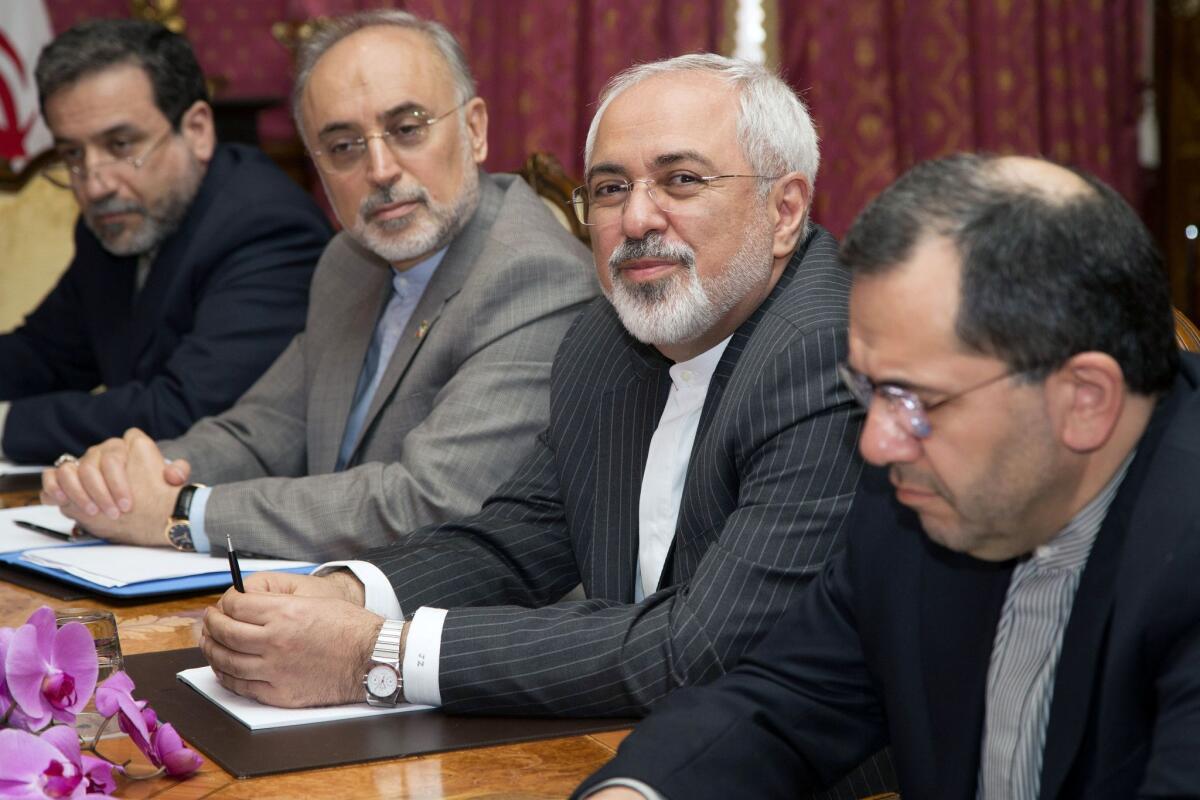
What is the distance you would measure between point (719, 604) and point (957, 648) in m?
0.32

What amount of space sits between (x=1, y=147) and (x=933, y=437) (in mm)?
4751

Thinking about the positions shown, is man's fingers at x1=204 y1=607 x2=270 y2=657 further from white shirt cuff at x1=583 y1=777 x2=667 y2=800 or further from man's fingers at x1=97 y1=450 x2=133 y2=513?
man's fingers at x1=97 y1=450 x2=133 y2=513

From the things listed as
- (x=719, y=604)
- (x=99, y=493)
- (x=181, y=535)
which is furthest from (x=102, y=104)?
(x=719, y=604)

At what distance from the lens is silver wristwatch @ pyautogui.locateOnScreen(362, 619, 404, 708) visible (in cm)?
171

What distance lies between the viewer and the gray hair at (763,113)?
2.06 metres

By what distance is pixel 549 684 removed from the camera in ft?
5.60

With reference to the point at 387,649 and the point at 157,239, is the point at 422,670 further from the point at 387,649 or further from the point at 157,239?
the point at 157,239

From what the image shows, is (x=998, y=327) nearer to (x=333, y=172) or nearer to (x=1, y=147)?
(x=333, y=172)

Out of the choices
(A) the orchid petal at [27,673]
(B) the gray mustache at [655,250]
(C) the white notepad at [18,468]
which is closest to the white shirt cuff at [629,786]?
(A) the orchid petal at [27,673]

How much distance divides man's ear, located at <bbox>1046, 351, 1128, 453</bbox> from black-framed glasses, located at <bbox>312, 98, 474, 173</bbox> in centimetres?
189

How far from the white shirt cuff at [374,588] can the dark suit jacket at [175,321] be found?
1413 millimetres

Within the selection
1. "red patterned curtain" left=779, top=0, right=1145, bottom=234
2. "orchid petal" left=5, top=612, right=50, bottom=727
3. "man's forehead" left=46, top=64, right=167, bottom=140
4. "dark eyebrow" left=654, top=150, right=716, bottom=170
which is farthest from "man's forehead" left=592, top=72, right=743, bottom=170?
"red patterned curtain" left=779, top=0, right=1145, bottom=234

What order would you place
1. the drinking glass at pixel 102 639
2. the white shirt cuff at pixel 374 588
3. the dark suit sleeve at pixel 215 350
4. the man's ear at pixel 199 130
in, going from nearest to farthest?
the drinking glass at pixel 102 639
the white shirt cuff at pixel 374 588
the dark suit sleeve at pixel 215 350
the man's ear at pixel 199 130

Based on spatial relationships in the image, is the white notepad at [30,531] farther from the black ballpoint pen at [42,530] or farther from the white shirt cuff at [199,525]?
the white shirt cuff at [199,525]
